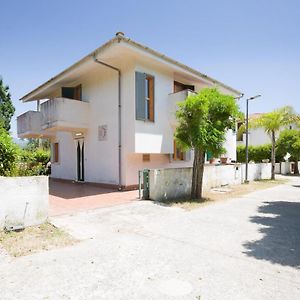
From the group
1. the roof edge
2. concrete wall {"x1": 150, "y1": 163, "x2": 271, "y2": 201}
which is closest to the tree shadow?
concrete wall {"x1": 150, "y1": 163, "x2": 271, "y2": 201}

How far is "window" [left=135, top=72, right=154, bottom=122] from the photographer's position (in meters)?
12.7

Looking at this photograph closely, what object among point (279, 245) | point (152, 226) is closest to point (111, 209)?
point (152, 226)

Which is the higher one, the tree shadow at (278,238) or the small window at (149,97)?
the small window at (149,97)

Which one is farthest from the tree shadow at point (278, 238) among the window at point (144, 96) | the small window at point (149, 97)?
the small window at point (149, 97)

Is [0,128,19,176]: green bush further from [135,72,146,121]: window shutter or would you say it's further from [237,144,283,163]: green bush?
[237,144,283,163]: green bush

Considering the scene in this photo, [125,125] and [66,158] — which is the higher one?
[125,125]

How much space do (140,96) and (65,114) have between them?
14.5 ft

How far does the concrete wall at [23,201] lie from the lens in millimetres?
6016

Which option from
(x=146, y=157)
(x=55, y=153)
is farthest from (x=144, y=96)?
(x=55, y=153)

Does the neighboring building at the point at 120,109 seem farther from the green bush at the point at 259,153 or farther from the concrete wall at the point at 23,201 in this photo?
the green bush at the point at 259,153

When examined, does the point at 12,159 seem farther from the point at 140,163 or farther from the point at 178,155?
the point at 178,155

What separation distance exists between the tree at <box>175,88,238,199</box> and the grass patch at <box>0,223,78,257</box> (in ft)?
20.2

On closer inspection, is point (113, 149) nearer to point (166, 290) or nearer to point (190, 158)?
point (190, 158)

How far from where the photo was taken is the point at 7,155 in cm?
657
